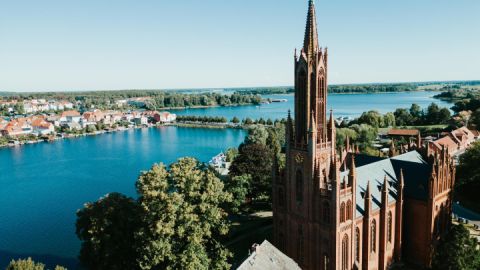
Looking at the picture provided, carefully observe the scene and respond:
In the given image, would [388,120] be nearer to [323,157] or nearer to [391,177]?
[391,177]

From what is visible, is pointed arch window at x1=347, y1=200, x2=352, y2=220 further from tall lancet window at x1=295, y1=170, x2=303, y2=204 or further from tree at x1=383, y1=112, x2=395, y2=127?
tree at x1=383, y1=112, x2=395, y2=127

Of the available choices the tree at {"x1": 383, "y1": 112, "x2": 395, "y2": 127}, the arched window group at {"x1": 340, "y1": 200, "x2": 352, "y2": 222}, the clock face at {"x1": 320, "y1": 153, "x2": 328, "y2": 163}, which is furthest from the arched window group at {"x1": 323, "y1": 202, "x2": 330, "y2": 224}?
the tree at {"x1": 383, "y1": 112, "x2": 395, "y2": 127}

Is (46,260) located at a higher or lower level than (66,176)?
lower

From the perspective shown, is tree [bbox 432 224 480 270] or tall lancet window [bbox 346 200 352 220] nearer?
tree [bbox 432 224 480 270]

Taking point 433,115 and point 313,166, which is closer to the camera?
point 313,166

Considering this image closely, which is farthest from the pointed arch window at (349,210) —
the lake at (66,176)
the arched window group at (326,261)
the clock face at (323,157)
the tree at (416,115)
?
the tree at (416,115)

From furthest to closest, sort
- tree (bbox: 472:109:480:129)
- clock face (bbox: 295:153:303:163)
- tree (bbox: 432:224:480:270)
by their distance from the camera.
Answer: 1. tree (bbox: 472:109:480:129)
2. clock face (bbox: 295:153:303:163)
3. tree (bbox: 432:224:480:270)

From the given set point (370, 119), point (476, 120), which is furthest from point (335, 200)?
point (476, 120)

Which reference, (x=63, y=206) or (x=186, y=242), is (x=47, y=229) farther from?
(x=186, y=242)
